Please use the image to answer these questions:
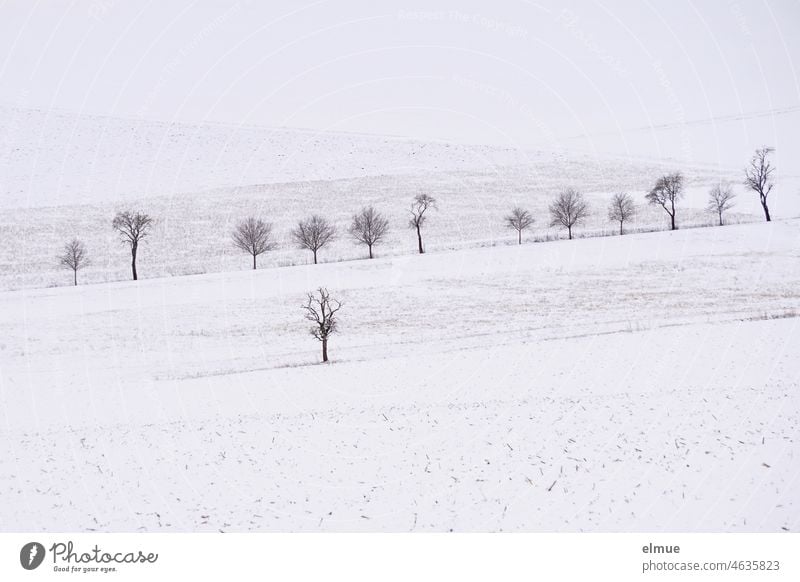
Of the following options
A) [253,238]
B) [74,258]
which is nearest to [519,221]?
[253,238]

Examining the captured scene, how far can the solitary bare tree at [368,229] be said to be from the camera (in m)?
47.3

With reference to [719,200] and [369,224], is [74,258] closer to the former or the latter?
[369,224]

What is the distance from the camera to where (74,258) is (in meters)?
42.8

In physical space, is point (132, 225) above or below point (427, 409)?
above

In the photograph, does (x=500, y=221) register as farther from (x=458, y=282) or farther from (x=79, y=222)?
(x=79, y=222)

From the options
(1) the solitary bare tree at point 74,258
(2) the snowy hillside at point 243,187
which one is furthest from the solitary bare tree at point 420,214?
(1) the solitary bare tree at point 74,258

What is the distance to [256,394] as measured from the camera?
1795 cm

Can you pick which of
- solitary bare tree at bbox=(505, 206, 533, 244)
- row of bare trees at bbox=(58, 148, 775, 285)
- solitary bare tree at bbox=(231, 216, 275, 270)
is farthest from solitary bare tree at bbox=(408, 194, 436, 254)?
solitary bare tree at bbox=(231, 216, 275, 270)

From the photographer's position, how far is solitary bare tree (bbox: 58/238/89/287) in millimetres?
42719

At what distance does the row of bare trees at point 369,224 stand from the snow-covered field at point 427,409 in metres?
11.2

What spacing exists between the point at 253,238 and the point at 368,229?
31.1 feet

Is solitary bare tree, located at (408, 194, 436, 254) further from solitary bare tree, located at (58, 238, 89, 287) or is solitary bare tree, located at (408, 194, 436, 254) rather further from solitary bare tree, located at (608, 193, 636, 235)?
solitary bare tree, located at (58, 238, 89, 287)

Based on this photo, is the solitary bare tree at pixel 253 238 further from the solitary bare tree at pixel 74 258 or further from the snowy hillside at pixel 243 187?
the solitary bare tree at pixel 74 258

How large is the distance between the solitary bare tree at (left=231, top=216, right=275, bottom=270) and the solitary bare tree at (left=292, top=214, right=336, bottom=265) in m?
2.40
